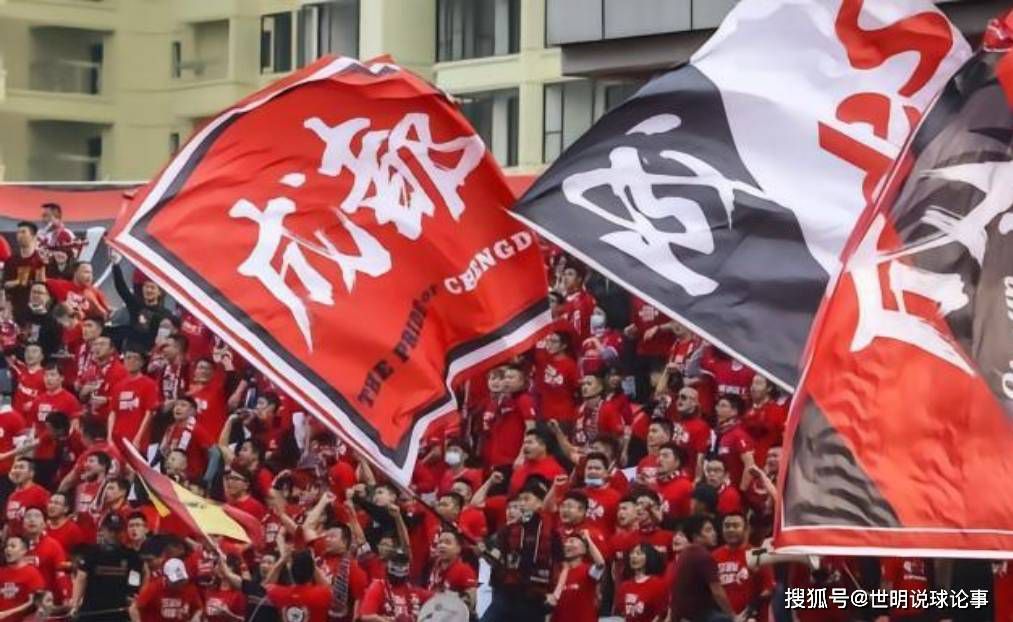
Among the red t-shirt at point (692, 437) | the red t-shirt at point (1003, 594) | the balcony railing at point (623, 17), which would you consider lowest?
the red t-shirt at point (692, 437)

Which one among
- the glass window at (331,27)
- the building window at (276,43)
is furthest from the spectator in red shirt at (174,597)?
the building window at (276,43)

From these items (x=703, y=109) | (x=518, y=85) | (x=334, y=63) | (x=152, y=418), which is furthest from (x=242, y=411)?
(x=518, y=85)

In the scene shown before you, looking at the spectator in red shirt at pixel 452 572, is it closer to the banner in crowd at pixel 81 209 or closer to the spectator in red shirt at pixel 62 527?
the spectator in red shirt at pixel 62 527

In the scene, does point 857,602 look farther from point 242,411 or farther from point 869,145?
point 242,411

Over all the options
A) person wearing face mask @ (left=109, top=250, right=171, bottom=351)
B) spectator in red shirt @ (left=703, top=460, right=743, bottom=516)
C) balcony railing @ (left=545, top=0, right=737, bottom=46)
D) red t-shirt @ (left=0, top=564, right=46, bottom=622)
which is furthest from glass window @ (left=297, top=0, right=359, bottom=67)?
spectator in red shirt @ (left=703, top=460, right=743, bottom=516)

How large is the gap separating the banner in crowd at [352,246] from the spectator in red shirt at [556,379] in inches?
236

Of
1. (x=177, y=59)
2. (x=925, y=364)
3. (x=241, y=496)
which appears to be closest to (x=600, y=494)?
(x=241, y=496)

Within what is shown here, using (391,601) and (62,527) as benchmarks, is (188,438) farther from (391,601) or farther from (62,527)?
(391,601)

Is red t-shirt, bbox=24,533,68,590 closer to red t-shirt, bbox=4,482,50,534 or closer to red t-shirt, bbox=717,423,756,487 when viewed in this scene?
red t-shirt, bbox=4,482,50,534

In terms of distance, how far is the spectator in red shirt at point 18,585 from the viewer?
736 inches

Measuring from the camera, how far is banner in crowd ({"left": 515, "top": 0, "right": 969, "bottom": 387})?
452 inches

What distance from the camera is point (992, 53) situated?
31.3 feet

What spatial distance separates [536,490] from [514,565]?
0.67 m

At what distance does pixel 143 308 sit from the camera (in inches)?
944
